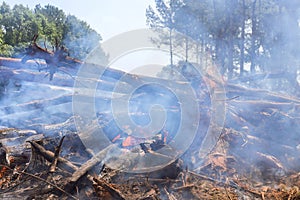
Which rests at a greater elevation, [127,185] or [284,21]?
[284,21]

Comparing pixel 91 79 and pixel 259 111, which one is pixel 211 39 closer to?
pixel 259 111

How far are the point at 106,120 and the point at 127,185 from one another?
8.74ft

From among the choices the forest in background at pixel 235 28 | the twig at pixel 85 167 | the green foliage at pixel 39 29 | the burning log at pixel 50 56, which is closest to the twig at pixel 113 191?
the twig at pixel 85 167

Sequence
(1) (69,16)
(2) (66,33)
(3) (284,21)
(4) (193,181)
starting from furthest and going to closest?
(1) (69,16) < (2) (66,33) < (3) (284,21) < (4) (193,181)

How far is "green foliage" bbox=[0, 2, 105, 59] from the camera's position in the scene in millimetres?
22431

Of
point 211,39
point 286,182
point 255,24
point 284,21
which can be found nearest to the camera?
point 286,182

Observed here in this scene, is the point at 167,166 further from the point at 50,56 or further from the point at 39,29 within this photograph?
the point at 39,29

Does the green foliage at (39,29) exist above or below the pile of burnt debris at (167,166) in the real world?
above

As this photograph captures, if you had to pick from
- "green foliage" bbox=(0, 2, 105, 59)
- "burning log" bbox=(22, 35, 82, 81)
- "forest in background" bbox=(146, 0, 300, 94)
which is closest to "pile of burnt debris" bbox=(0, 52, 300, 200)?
"burning log" bbox=(22, 35, 82, 81)

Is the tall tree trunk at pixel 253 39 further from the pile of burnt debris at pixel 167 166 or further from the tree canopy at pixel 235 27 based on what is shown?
the pile of burnt debris at pixel 167 166

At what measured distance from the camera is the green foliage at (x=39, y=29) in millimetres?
22431

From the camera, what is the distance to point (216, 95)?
6.63m

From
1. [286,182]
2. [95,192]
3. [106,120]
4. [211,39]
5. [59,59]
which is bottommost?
[286,182]

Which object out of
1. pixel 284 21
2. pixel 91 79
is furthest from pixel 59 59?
pixel 284 21
